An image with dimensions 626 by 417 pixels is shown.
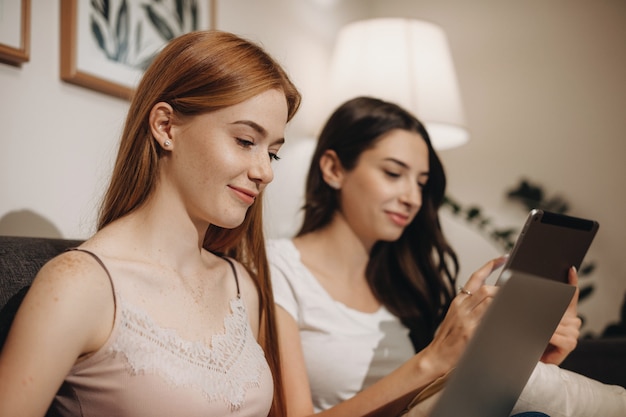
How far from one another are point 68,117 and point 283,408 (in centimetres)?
84

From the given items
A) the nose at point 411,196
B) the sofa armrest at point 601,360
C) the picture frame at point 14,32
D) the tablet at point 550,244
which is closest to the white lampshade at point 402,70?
the nose at point 411,196

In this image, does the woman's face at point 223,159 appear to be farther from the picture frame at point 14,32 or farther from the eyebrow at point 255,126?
the picture frame at point 14,32

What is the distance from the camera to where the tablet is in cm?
112

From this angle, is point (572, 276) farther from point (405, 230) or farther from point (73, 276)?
point (73, 276)

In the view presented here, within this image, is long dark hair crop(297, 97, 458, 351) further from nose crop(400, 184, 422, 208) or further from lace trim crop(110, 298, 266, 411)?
lace trim crop(110, 298, 266, 411)

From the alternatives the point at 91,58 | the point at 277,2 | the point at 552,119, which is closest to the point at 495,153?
the point at 552,119

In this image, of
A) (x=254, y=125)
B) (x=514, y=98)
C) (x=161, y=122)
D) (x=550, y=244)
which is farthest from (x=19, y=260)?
(x=514, y=98)

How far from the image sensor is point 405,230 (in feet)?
6.40

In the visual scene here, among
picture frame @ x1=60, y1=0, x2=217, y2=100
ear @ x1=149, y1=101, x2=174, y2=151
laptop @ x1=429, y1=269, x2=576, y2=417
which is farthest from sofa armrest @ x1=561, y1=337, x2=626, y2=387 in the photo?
picture frame @ x1=60, y1=0, x2=217, y2=100

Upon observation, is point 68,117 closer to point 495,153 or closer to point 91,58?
point 91,58

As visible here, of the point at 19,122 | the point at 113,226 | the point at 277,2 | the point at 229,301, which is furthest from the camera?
the point at 277,2

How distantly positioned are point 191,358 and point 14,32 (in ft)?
2.73

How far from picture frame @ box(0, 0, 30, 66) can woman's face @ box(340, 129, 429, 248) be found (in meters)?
0.86

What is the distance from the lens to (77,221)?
155 centimetres
